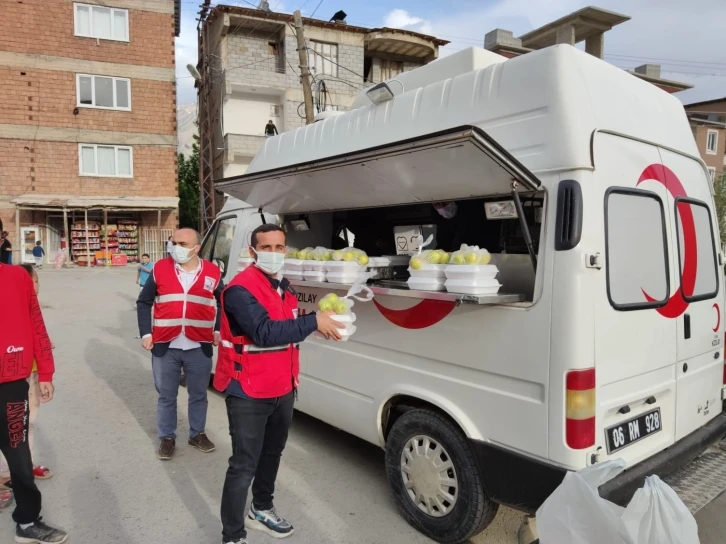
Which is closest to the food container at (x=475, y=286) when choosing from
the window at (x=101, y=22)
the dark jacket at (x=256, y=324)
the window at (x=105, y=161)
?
the dark jacket at (x=256, y=324)

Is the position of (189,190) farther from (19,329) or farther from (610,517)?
(610,517)

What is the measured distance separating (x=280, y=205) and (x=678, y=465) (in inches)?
138

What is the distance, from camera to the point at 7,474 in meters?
3.67

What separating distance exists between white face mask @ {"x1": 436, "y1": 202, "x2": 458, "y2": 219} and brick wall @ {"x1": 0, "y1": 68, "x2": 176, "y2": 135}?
77.7ft

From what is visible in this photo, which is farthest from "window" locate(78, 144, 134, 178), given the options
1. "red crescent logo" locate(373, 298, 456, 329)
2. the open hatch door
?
"red crescent logo" locate(373, 298, 456, 329)

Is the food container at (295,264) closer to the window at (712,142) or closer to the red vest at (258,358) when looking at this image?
the red vest at (258,358)

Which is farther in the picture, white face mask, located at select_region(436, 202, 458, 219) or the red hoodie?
white face mask, located at select_region(436, 202, 458, 219)

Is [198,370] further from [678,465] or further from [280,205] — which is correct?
[678,465]

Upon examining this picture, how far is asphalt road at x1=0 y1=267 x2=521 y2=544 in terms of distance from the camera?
326cm

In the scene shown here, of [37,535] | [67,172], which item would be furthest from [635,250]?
[67,172]

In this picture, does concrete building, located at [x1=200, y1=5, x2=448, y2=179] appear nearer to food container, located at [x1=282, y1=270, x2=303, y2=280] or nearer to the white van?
food container, located at [x1=282, y1=270, x2=303, y2=280]

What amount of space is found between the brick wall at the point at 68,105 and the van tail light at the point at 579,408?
25.3 m

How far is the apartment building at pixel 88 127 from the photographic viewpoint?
22.5m

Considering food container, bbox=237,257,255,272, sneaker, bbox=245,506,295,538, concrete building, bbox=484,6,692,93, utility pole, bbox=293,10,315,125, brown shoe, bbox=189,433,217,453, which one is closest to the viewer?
sneaker, bbox=245,506,295,538
